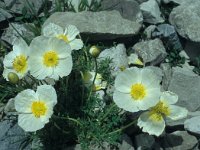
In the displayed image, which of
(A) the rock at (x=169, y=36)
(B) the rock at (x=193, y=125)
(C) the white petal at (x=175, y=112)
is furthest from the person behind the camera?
(A) the rock at (x=169, y=36)

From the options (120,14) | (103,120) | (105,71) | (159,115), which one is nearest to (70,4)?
(120,14)

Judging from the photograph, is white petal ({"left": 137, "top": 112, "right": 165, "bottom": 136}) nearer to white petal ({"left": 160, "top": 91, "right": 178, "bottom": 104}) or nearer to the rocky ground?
white petal ({"left": 160, "top": 91, "right": 178, "bottom": 104})

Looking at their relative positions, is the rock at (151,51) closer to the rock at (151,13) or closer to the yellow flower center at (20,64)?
the rock at (151,13)

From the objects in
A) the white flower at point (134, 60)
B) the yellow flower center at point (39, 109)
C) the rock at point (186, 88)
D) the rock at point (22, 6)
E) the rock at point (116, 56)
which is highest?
the yellow flower center at point (39, 109)

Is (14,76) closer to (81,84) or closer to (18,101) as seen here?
(18,101)

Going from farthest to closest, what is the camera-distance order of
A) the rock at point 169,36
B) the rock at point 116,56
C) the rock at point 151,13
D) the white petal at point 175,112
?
the rock at point 151,13 < the rock at point 169,36 < the rock at point 116,56 < the white petal at point 175,112

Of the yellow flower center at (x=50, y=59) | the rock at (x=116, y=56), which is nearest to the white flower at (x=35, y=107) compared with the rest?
the yellow flower center at (x=50, y=59)

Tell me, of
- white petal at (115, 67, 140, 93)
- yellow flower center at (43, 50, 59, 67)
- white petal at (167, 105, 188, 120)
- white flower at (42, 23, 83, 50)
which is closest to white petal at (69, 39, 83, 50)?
white flower at (42, 23, 83, 50)
